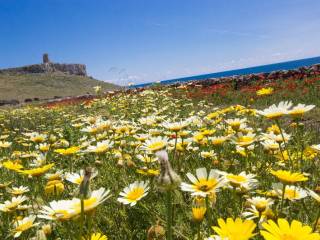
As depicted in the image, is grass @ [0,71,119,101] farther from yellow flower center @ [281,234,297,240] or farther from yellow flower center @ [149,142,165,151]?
yellow flower center @ [281,234,297,240]

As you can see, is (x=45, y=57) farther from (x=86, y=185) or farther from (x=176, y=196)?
(x=86, y=185)

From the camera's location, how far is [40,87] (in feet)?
147

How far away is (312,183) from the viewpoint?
97.0 inches

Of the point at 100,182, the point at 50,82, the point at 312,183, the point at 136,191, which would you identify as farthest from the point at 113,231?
the point at 50,82

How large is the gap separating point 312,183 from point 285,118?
4601 millimetres

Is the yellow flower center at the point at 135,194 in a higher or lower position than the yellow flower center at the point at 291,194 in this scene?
higher

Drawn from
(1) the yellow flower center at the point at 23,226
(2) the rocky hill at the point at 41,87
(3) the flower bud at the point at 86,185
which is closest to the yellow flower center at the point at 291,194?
(3) the flower bud at the point at 86,185

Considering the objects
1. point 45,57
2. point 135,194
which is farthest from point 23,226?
point 45,57

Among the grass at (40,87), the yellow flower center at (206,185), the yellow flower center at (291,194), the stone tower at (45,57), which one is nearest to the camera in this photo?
the yellow flower center at (206,185)

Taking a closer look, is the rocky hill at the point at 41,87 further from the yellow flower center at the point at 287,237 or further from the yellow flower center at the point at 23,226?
the yellow flower center at the point at 287,237

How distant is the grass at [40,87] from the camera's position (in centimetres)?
3922

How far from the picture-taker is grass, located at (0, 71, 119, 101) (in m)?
39.2

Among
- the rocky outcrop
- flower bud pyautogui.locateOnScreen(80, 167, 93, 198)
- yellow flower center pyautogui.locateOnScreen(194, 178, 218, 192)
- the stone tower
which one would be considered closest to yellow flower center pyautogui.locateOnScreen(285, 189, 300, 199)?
yellow flower center pyautogui.locateOnScreen(194, 178, 218, 192)

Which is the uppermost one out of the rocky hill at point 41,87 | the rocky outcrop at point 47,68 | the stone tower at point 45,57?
the stone tower at point 45,57
